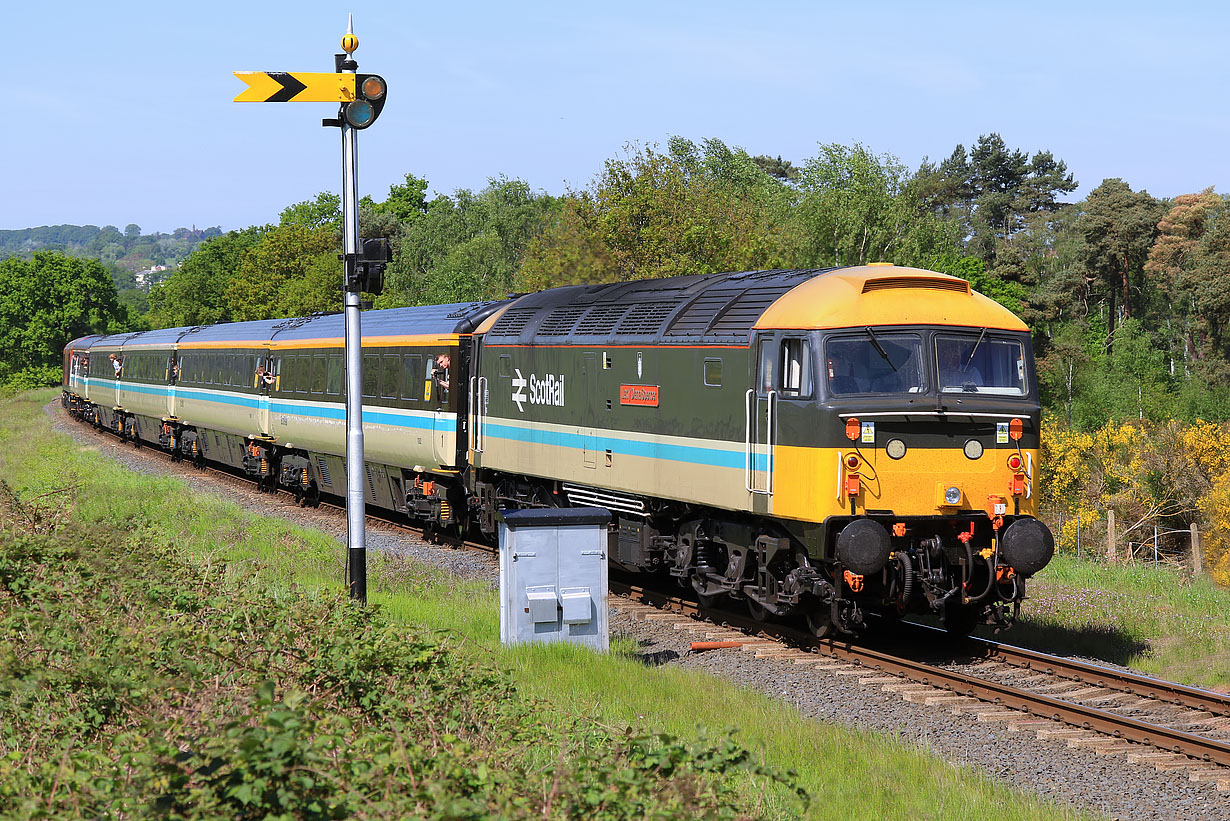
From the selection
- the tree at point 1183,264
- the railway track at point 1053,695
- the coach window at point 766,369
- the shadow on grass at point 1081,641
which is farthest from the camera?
the tree at point 1183,264

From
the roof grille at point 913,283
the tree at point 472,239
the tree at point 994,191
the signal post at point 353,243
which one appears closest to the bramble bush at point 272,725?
the signal post at point 353,243

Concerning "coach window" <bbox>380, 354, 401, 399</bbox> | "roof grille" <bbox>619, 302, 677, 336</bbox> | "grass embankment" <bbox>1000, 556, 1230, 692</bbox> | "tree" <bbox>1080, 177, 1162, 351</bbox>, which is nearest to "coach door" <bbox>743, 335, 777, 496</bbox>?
"roof grille" <bbox>619, 302, 677, 336</bbox>

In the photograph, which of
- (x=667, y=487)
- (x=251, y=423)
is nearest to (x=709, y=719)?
(x=667, y=487)

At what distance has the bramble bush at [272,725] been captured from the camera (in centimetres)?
554

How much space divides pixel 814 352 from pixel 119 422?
4067 centimetres

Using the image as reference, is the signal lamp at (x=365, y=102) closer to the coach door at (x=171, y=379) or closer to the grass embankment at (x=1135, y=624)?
the grass embankment at (x=1135, y=624)

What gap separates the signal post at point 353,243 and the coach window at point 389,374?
9.04 meters

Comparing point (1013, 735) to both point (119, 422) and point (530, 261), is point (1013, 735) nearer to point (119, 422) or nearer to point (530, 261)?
point (530, 261)

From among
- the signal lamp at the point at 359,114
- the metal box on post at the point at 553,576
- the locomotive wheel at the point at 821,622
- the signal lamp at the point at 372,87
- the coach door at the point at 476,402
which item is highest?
the signal lamp at the point at 372,87

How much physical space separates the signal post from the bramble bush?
1279 millimetres

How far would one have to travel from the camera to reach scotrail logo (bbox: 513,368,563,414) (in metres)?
17.1

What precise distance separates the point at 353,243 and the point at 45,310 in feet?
347

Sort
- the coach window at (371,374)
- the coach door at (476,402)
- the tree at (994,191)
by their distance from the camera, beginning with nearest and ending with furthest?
the coach door at (476,402)
the coach window at (371,374)
the tree at (994,191)

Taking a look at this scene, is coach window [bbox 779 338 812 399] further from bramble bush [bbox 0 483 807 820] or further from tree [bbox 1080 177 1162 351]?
tree [bbox 1080 177 1162 351]
